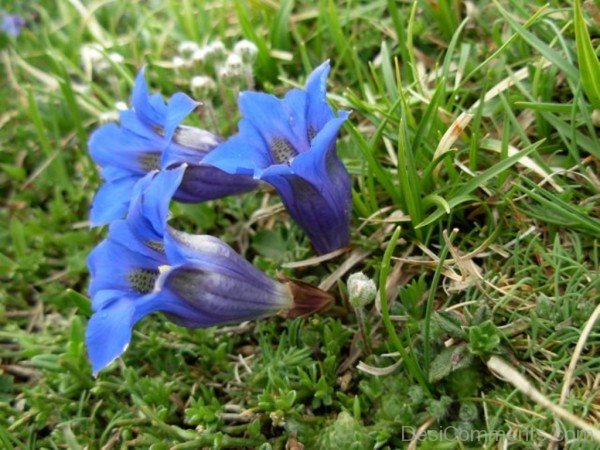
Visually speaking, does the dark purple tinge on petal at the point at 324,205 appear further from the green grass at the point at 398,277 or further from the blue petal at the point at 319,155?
the green grass at the point at 398,277

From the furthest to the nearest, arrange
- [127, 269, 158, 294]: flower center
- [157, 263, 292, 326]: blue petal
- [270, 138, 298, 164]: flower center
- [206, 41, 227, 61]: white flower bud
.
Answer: [206, 41, 227, 61]: white flower bud < [270, 138, 298, 164]: flower center < [127, 269, 158, 294]: flower center < [157, 263, 292, 326]: blue petal

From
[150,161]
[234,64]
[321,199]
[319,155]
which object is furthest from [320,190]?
[234,64]

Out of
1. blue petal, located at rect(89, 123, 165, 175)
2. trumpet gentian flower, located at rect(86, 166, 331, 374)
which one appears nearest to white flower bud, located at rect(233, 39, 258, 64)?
blue petal, located at rect(89, 123, 165, 175)

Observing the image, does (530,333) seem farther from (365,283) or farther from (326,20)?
(326,20)

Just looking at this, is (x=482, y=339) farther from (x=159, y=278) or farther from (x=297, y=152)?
(x=159, y=278)

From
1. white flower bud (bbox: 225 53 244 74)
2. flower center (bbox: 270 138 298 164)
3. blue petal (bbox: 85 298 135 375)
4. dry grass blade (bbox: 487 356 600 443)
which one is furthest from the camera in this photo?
white flower bud (bbox: 225 53 244 74)

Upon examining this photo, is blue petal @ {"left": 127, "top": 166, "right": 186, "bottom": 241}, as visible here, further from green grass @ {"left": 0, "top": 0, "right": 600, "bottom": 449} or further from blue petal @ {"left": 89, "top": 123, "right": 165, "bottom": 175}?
green grass @ {"left": 0, "top": 0, "right": 600, "bottom": 449}
